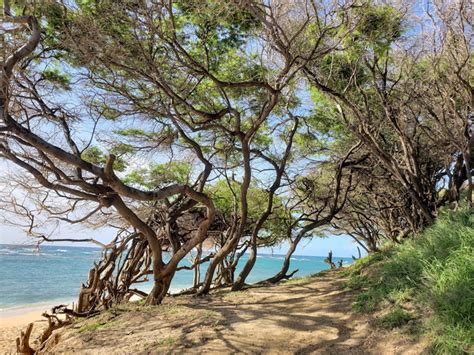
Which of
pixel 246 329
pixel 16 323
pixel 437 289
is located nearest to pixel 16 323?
pixel 16 323

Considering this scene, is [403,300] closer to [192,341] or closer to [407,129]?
[192,341]

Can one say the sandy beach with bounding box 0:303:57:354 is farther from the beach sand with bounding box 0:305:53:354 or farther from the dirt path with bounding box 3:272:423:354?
the dirt path with bounding box 3:272:423:354

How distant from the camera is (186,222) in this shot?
1044 centimetres

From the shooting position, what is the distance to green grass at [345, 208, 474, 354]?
8.64ft

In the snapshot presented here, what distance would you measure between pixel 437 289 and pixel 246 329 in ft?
6.09

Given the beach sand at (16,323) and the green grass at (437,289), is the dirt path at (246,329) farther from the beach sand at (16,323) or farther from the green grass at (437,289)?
the beach sand at (16,323)

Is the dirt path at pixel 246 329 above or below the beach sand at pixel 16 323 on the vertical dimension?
below

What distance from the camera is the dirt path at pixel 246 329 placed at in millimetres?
3220

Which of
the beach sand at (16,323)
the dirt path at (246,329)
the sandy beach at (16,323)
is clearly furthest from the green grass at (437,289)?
the sandy beach at (16,323)

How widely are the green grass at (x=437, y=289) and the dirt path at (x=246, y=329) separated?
0.22 meters

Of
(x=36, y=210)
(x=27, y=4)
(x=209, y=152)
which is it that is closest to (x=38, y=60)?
(x=27, y=4)

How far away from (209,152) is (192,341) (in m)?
5.41

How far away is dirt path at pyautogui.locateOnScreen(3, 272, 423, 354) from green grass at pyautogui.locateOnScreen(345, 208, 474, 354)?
218mm

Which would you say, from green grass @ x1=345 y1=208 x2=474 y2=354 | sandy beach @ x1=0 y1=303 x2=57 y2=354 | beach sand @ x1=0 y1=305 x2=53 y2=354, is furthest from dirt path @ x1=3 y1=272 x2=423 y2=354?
sandy beach @ x1=0 y1=303 x2=57 y2=354
